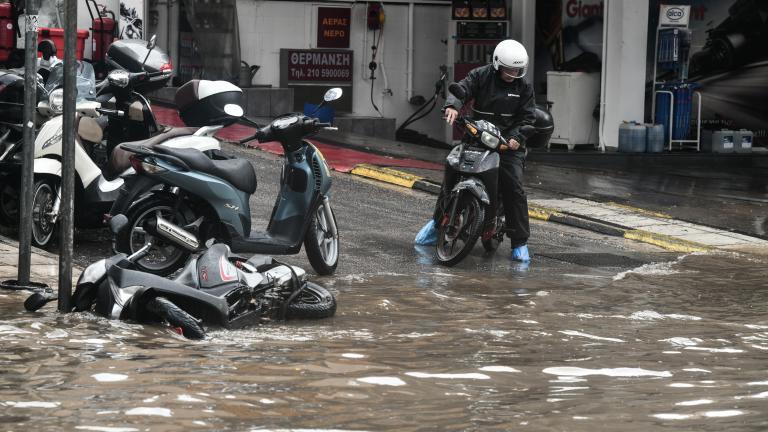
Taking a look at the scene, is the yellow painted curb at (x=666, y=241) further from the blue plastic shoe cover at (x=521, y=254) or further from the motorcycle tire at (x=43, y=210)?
the motorcycle tire at (x=43, y=210)

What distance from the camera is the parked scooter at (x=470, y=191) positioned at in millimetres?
11273

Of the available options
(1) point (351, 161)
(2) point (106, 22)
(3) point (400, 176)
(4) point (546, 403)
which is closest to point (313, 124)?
(4) point (546, 403)

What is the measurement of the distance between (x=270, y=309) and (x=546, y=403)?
2331 mm

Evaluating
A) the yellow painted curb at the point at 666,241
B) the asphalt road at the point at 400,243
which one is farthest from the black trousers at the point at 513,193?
the yellow painted curb at the point at 666,241

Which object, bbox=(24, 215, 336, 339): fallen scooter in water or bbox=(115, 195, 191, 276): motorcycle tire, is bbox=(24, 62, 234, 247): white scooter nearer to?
bbox=(115, 195, 191, 276): motorcycle tire

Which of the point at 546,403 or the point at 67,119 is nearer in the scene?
the point at 546,403

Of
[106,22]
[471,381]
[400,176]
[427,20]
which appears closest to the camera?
[471,381]

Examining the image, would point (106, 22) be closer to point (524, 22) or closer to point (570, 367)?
point (524, 22)

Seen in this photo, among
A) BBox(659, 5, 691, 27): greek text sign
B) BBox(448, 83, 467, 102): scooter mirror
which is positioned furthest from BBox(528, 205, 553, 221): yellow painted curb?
BBox(659, 5, 691, 27): greek text sign

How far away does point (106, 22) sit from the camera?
20.4 meters

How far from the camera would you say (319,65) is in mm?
22703

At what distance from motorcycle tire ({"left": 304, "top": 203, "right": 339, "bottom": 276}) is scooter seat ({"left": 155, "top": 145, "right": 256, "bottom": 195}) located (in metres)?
0.56

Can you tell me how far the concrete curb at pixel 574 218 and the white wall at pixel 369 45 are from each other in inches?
259

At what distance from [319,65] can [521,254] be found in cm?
1157
